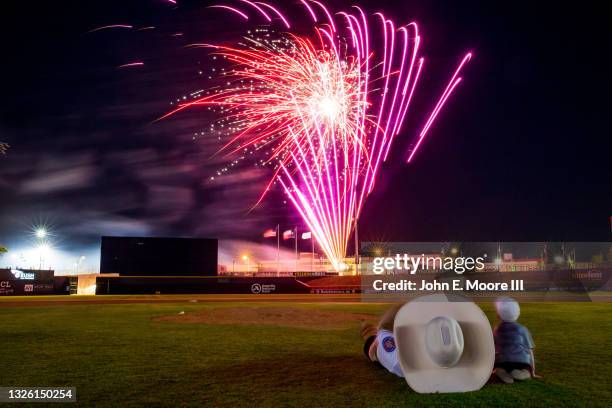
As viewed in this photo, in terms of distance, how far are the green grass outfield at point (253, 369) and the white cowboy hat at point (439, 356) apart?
20cm

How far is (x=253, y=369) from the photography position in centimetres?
838

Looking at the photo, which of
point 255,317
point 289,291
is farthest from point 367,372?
point 289,291

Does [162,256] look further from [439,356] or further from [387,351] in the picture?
[439,356]

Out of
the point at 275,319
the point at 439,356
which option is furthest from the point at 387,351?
the point at 275,319

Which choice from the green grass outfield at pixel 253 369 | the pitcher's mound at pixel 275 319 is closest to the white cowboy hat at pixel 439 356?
the green grass outfield at pixel 253 369

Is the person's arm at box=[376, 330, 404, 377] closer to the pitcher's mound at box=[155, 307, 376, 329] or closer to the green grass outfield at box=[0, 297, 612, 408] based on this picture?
the green grass outfield at box=[0, 297, 612, 408]

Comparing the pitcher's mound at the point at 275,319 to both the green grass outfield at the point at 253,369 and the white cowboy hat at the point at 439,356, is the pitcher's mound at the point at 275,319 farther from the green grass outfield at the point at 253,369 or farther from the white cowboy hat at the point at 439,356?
the white cowboy hat at the point at 439,356

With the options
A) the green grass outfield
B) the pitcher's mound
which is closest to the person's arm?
the green grass outfield

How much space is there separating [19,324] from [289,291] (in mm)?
28268

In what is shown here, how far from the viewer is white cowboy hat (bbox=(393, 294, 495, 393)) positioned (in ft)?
21.0

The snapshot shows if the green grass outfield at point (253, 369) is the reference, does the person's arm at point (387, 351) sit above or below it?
above

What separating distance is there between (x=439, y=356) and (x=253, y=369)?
137 inches

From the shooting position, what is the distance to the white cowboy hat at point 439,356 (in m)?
6.41

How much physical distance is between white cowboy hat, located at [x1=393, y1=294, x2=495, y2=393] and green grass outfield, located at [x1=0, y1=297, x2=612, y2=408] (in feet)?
0.64
